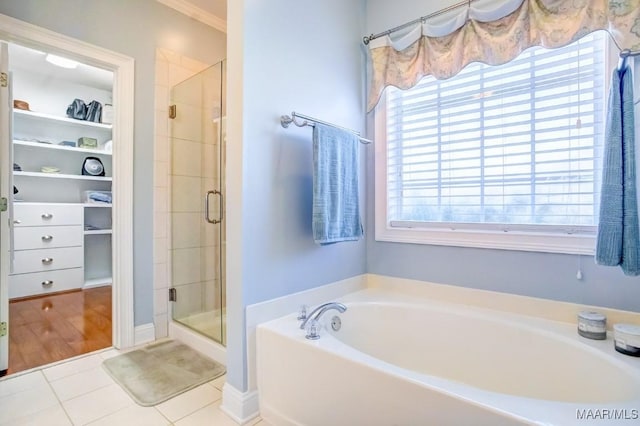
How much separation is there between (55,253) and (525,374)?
4687 millimetres

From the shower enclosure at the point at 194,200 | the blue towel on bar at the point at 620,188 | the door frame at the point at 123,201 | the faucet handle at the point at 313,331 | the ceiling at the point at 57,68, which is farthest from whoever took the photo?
the ceiling at the point at 57,68

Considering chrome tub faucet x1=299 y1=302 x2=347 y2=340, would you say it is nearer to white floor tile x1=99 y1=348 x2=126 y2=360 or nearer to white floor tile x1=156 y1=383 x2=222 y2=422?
white floor tile x1=156 y1=383 x2=222 y2=422

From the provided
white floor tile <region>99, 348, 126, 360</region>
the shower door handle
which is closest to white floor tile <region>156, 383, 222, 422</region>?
white floor tile <region>99, 348, 126, 360</region>

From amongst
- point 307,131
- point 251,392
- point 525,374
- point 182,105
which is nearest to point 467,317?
point 525,374

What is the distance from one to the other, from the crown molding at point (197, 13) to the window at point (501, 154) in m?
1.68

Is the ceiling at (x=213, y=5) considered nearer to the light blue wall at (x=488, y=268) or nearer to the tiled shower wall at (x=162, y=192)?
the tiled shower wall at (x=162, y=192)

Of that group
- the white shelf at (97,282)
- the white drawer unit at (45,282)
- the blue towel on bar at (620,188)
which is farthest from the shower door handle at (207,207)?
the white shelf at (97,282)

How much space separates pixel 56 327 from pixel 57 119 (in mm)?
2523

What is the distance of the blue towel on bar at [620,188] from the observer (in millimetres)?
1277

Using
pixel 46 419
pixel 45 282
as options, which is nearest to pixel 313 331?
pixel 46 419

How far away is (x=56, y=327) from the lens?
8.89 feet

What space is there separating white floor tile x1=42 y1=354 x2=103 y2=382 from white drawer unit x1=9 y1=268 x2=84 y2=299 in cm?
222

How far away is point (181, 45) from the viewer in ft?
8.51

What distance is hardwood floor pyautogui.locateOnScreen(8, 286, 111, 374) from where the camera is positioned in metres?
2.18
